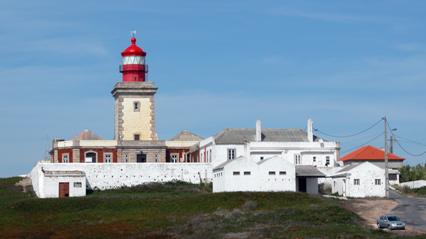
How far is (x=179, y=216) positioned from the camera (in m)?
67.1

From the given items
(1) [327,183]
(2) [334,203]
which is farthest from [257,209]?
(1) [327,183]

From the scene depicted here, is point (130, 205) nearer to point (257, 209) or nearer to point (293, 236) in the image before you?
point (257, 209)

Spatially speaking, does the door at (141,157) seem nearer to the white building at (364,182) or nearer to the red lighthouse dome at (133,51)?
the red lighthouse dome at (133,51)

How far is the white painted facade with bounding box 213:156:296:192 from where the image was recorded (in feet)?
255

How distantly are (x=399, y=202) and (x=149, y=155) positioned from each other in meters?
21.1

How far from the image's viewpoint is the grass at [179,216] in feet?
201

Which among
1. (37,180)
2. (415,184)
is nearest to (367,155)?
(415,184)

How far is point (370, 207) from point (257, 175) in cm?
918

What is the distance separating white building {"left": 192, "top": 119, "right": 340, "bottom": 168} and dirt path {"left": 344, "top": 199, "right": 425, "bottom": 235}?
9528 millimetres

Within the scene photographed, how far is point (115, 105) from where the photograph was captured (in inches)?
3588

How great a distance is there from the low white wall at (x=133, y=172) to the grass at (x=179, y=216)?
3106mm

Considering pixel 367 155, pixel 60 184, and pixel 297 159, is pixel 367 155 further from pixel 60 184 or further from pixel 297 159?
pixel 60 184

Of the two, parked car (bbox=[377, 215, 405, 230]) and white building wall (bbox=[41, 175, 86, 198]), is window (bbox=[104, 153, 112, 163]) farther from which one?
parked car (bbox=[377, 215, 405, 230])

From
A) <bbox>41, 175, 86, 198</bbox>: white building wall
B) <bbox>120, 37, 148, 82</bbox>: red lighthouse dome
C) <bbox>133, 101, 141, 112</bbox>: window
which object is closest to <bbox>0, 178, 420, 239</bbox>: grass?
<bbox>41, 175, 86, 198</bbox>: white building wall
